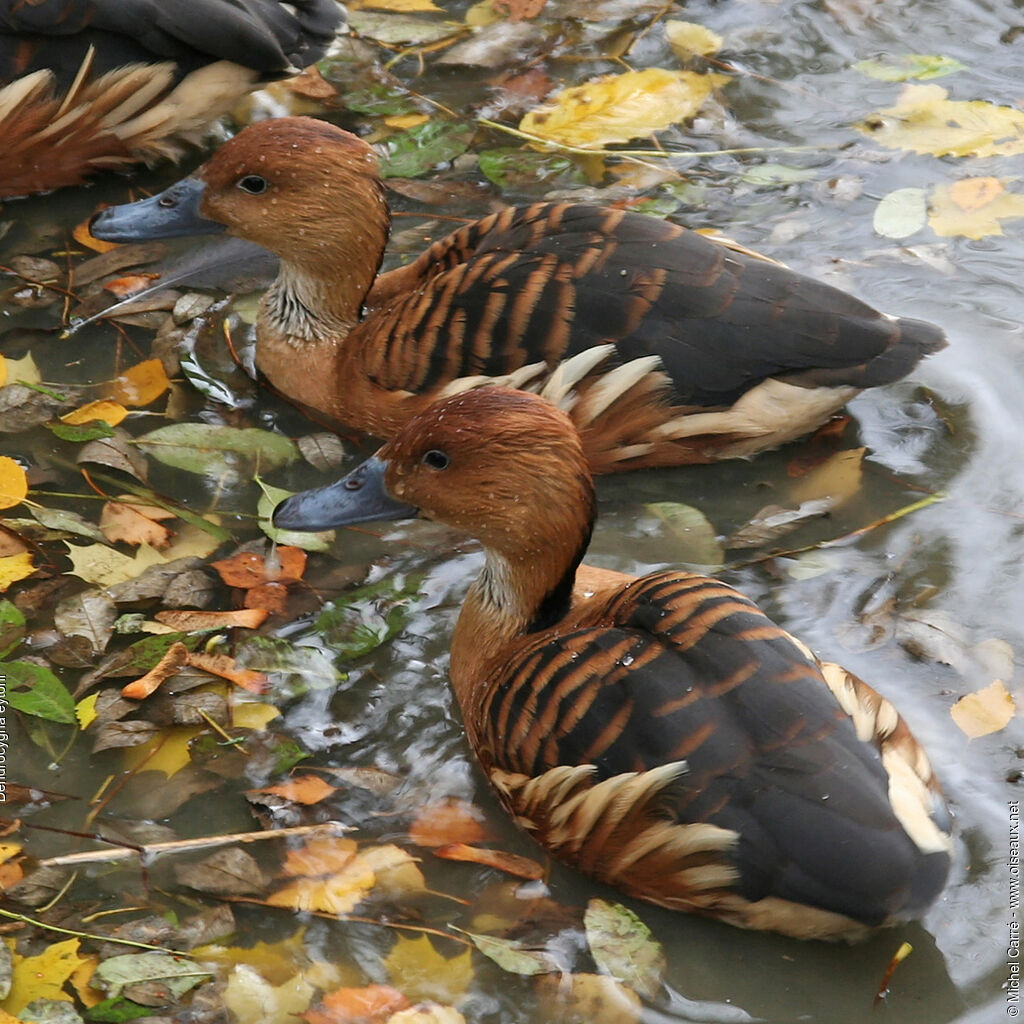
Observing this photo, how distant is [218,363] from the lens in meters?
5.14

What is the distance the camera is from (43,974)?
3.26 metres

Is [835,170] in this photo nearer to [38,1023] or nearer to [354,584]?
[354,584]

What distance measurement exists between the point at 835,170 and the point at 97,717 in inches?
150

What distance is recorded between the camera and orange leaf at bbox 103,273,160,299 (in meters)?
5.40

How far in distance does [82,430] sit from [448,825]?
204 centimetres

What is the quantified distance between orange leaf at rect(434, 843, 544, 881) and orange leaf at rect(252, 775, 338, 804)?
36 cm

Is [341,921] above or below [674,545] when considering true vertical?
below

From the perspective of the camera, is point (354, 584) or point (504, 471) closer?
point (504, 471)

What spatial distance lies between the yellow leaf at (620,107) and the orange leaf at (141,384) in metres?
2.08

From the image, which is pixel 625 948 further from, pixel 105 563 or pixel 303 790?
pixel 105 563

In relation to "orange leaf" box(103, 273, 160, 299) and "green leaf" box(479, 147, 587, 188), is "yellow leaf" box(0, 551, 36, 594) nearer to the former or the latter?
"orange leaf" box(103, 273, 160, 299)

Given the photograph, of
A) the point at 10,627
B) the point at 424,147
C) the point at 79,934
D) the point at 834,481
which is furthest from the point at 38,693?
the point at 424,147

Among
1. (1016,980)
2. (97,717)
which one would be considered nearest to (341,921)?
(97,717)

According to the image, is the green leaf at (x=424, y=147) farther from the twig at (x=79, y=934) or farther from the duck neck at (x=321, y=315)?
the twig at (x=79, y=934)
